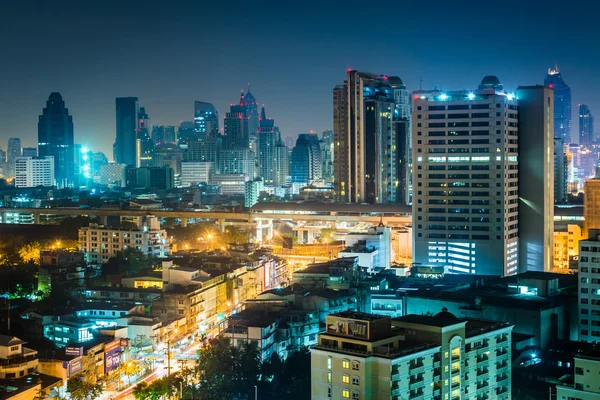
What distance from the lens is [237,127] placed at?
8406cm

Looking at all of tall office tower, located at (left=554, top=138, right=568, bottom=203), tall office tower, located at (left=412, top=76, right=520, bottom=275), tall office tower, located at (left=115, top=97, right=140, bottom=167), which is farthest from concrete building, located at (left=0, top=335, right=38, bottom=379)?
tall office tower, located at (left=115, top=97, right=140, bottom=167)

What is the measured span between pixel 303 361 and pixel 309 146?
63671 mm

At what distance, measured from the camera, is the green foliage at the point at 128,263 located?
26.0m

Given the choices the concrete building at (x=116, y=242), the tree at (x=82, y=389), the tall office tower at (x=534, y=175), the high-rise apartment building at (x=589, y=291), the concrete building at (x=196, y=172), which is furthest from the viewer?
the concrete building at (x=196, y=172)

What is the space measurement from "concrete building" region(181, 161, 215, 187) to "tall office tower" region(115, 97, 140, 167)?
1094 centimetres

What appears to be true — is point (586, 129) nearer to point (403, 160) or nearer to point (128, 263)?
point (403, 160)

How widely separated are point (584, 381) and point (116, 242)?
69.7 ft

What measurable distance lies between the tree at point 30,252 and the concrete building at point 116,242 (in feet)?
5.12

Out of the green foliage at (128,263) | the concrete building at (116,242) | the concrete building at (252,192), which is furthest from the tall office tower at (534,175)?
the concrete building at (252,192)

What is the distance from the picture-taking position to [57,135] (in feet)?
265

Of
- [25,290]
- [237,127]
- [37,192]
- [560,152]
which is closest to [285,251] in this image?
[25,290]

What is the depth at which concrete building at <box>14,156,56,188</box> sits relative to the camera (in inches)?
3004

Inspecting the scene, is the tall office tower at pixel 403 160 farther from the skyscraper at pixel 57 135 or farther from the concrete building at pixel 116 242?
the skyscraper at pixel 57 135

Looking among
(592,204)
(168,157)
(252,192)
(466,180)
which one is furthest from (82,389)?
(168,157)
